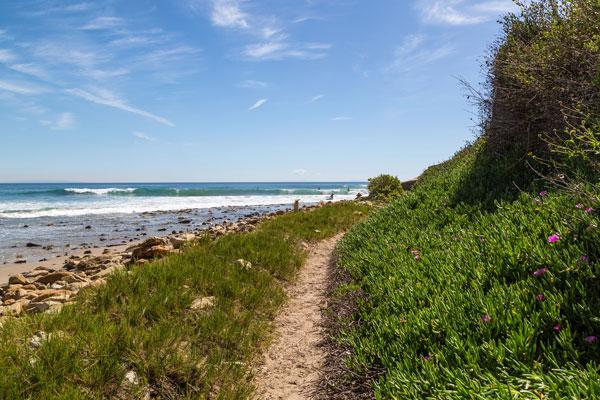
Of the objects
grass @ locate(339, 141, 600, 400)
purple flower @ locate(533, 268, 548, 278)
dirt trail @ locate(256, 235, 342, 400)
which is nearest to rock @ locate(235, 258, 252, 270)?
dirt trail @ locate(256, 235, 342, 400)

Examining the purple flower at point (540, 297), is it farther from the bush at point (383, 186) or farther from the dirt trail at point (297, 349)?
the bush at point (383, 186)

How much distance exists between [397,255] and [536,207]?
2.12 metres

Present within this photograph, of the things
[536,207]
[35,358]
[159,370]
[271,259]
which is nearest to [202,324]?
[159,370]

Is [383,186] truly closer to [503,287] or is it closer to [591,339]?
[503,287]

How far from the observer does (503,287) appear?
3658 mm

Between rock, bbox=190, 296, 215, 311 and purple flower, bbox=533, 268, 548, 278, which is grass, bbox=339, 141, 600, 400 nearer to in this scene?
purple flower, bbox=533, 268, 548, 278

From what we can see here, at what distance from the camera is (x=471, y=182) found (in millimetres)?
8797

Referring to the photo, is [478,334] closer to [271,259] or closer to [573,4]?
[271,259]

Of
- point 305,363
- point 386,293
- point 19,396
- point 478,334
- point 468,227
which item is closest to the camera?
point 19,396

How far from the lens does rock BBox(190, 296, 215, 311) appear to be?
5.38 metres

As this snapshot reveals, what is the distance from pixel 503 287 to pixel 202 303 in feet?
12.9

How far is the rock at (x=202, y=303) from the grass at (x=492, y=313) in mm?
2058

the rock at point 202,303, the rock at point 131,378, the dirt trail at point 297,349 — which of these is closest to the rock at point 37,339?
the rock at point 131,378

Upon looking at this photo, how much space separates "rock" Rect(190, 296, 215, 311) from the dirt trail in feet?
3.49
